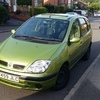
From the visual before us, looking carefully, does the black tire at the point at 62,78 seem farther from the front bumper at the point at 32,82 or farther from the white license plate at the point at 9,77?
the white license plate at the point at 9,77

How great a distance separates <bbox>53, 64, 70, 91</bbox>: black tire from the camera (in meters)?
5.36

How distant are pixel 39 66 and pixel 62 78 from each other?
0.94 meters

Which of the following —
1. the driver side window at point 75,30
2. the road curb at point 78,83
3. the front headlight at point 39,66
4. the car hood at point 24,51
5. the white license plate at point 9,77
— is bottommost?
the road curb at point 78,83

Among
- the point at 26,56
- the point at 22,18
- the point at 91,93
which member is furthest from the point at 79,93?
the point at 22,18

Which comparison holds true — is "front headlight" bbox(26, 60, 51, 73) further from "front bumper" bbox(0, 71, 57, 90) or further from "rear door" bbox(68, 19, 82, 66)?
"rear door" bbox(68, 19, 82, 66)

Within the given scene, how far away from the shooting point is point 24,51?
519 cm

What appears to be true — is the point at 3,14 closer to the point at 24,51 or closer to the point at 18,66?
the point at 24,51

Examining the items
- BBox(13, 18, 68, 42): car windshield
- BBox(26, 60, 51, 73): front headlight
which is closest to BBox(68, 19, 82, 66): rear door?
BBox(13, 18, 68, 42): car windshield

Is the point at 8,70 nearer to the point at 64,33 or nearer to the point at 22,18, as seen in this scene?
the point at 64,33

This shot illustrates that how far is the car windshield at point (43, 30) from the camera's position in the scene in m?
5.88

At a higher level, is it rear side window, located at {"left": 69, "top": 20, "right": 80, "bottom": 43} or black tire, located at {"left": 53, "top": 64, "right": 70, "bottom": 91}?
rear side window, located at {"left": 69, "top": 20, "right": 80, "bottom": 43}

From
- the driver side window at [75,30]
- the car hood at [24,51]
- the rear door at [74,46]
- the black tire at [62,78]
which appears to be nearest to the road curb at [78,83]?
the black tire at [62,78]

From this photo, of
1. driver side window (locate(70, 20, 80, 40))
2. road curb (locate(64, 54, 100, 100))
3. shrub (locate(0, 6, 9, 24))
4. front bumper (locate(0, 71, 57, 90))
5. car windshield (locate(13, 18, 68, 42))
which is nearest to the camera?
front bumper (locate(0, 71, 57, 90))

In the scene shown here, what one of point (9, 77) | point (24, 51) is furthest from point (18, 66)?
point (24, 51)
